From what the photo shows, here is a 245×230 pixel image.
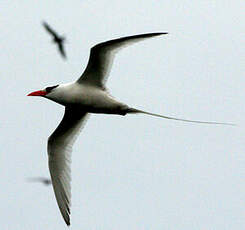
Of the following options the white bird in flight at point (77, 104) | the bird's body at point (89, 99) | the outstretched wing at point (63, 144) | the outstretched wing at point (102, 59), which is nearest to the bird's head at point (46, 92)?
the white bird in flight at point (77, 104)

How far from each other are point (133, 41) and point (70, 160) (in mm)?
4701

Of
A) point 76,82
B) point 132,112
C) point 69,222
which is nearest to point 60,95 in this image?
point 76,82

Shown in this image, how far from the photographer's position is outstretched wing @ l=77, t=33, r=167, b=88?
17.4m

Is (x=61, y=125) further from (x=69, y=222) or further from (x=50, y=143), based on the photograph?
(x=69, y=222)

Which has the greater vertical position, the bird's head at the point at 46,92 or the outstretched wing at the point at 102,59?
the outstretched wing at the point at 102,59

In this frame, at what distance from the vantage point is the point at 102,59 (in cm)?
1839

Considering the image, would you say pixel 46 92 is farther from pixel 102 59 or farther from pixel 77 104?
pixel 102 59

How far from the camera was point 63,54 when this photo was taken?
72.6ft

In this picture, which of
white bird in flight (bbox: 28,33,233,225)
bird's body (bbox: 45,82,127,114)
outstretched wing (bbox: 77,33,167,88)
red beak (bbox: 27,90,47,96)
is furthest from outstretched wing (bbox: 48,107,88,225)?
outstretched wing (bbox: 77,33,167,88)

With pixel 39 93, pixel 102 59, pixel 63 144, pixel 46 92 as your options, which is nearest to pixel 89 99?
pixel 102 59

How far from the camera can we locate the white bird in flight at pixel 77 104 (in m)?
18.2

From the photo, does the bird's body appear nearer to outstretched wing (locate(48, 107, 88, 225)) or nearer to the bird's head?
the bird's head

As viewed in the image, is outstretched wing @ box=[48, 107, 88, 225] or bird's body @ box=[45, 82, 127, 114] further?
outstretched wing @ box=[48, 107, 88, 225]

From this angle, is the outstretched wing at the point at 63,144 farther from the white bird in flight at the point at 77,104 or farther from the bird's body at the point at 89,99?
the bird's body at the point at 89,99
